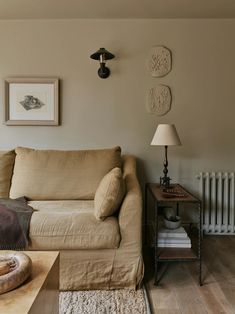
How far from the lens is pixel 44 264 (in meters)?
1.32

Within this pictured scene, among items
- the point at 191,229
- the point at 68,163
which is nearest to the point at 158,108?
the point at 68,163

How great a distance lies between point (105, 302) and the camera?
187cm

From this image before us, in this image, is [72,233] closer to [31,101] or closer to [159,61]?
[31,101]

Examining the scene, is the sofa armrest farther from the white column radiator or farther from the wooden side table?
the white column radiator

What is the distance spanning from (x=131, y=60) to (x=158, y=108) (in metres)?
0.58

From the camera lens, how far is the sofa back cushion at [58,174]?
260 centimetres

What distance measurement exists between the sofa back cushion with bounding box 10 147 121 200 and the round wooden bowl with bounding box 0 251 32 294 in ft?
4.35

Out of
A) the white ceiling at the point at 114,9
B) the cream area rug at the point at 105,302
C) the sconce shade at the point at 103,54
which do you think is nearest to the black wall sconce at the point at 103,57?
the sconce shade at the point at 103,54

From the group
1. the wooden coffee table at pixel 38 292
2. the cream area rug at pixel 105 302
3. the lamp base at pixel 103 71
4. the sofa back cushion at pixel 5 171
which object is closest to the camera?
the wooden coffee table at pixel 38 292

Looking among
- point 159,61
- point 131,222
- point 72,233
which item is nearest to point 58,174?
point 72,233

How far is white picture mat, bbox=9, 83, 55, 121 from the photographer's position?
3.08 m

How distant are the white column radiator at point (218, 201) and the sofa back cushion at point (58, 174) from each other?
1.05 m

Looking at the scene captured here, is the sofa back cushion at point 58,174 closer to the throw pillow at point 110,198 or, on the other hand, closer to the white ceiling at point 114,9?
the throw pillow at point 110,198

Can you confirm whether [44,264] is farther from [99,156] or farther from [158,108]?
[158,108]
